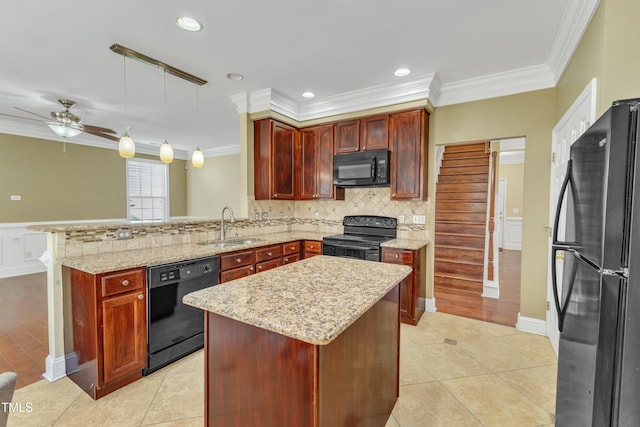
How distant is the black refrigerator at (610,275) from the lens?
925 mm

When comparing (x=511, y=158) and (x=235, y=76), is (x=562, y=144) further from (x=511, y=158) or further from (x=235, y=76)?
(x=511, y=158)

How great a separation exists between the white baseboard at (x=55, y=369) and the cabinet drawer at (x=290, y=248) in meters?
2.21

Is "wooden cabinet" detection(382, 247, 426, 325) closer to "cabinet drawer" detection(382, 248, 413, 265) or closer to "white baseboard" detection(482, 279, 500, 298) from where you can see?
"cabinet drawer" detection(382, 248, 413, 265)

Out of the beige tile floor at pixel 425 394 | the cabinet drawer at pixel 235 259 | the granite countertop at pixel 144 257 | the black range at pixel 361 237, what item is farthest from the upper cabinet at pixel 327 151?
the beige tile floor at pixel 425 394

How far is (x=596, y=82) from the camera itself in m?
1.75

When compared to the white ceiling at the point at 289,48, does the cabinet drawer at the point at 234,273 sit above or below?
below

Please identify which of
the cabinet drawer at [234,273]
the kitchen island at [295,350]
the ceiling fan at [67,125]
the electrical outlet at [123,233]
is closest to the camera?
the kitchen island at [295,350]

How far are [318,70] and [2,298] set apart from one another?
5.26 meters

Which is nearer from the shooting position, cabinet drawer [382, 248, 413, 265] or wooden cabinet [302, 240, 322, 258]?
cabinet drawer [382, 248, 413, 265]

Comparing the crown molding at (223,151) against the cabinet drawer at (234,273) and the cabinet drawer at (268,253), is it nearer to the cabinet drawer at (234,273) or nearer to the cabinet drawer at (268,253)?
the cabinet drawer at (268,253)

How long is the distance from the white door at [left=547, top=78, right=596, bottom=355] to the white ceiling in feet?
1.71

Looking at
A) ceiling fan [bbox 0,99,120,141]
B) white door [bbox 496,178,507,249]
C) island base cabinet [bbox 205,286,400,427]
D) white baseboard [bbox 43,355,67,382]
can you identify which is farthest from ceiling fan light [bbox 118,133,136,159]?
white door [bbox 496,178,507,249]

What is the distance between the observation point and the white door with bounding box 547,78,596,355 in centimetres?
189

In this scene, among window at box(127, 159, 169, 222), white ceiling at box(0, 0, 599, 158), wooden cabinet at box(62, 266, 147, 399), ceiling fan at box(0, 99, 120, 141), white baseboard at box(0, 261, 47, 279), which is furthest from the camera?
window at box(127, 159, 169, 222)
